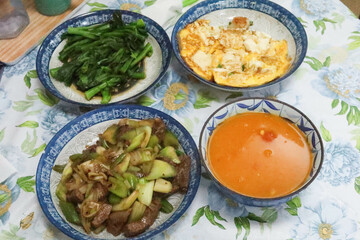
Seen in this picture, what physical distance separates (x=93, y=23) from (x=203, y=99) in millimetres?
736

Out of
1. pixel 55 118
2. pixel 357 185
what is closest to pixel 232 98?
pixel 357 185

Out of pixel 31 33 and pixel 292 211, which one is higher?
pixel 31 33

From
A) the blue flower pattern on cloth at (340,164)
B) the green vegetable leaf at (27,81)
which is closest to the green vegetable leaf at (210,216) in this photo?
the blue flower pattern on cloth at (340,164)

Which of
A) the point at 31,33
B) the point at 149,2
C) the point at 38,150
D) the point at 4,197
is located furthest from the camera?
the point at 149,2

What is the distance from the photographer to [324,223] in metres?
1.37

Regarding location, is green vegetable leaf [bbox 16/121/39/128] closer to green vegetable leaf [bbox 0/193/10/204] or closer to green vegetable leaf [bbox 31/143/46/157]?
green vegetable leaf [bbox 31/143/46/157]

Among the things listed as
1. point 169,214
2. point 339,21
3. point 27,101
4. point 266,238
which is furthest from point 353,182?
point 27,101

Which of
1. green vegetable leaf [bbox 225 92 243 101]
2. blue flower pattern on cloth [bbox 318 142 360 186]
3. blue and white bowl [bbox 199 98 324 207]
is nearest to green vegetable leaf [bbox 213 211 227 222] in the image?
blue and white bowl [bbox 199 98 324 207]

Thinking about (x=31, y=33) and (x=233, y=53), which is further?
(x=31, y=33)

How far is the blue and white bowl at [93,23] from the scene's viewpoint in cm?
172

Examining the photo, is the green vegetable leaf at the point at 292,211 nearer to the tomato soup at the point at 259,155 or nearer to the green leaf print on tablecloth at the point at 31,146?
the tomato soup at the point at 259,155

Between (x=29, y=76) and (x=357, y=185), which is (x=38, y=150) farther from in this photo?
(x=357, y=185)

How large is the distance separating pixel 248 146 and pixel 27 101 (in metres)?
1.02

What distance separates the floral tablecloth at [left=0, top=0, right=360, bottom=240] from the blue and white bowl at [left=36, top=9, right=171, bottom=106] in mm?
58
